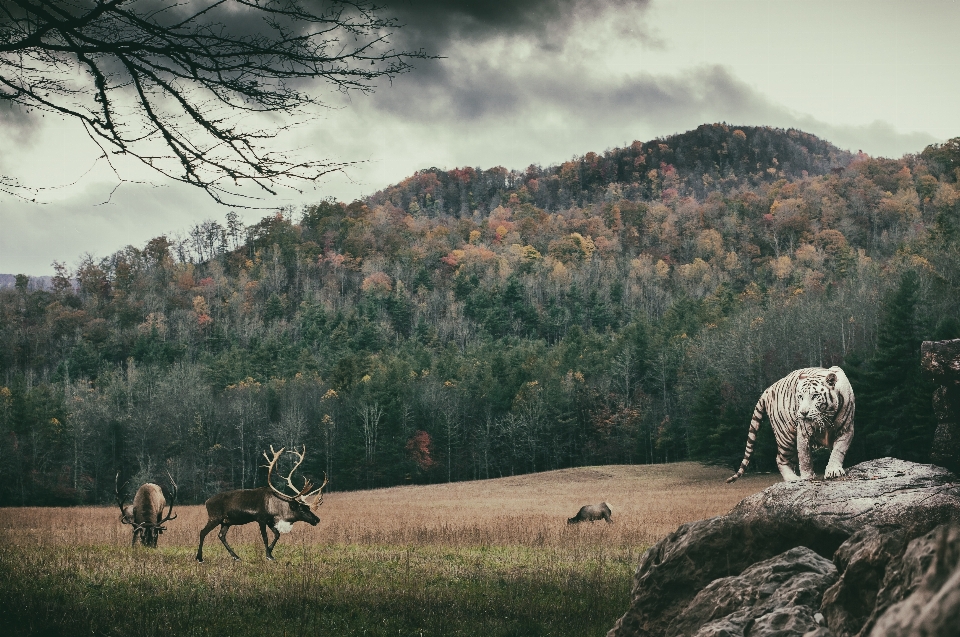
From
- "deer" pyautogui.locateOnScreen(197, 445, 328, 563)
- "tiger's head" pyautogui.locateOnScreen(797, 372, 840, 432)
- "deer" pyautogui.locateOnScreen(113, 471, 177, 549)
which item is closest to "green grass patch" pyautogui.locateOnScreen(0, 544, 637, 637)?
"deer" pyautogui.locateOnScreen(197, 445, 328, 563)

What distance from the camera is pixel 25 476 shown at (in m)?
55.5

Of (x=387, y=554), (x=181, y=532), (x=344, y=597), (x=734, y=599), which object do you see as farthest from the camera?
(x=181, y=532)

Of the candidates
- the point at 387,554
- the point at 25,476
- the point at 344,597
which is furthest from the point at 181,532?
the point at 25,476

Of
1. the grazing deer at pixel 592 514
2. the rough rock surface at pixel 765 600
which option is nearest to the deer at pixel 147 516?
the grazing deer at pixel 592 514

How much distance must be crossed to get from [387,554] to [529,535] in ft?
12.9

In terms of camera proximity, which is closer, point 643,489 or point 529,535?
point 529,535

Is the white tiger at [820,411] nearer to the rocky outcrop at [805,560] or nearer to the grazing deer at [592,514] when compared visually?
the rocky outcrop at [805,560]

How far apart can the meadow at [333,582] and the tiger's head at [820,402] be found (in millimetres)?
3507

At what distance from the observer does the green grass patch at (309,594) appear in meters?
7.29

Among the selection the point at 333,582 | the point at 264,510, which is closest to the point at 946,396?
the point at 333,582

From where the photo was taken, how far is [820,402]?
36.1 feet

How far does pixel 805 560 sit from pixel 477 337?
13201 cm

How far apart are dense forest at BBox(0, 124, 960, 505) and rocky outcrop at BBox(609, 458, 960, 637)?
527 cm

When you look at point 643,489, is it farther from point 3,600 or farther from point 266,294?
point 266,294
